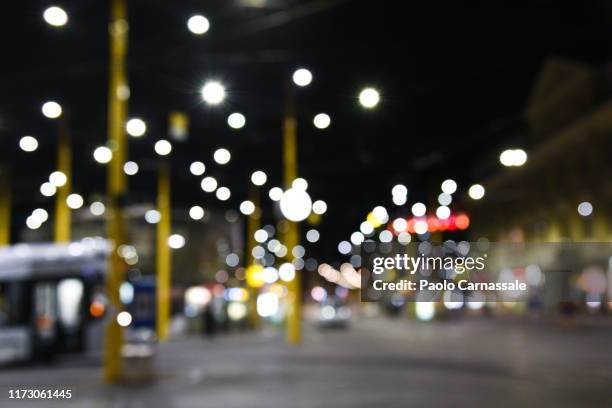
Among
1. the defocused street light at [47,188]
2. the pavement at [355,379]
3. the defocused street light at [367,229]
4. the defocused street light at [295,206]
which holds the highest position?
the defocused street light at [47,188]

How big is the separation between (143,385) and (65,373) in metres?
4.57

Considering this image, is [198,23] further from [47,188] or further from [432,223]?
[432,223]

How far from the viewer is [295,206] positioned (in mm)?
28406

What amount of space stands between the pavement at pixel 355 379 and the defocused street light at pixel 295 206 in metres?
4.24

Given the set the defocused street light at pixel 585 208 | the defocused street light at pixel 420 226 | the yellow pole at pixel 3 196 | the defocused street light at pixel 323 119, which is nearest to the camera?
the defocused street light at pixel 323 119

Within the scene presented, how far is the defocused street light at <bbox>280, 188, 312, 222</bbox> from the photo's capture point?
2777 cm

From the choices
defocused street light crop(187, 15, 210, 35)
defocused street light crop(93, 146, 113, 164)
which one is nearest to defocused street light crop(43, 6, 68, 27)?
defocused street light crop(187, 15, 210, 35)

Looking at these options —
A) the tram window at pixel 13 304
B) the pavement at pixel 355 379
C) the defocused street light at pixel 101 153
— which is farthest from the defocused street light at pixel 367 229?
the defocused street light at pixel 101 153

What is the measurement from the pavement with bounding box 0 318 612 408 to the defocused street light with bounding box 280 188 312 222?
424 cm

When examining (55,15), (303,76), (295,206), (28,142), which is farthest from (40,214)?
(303,76)

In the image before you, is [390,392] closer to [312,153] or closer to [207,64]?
[207,64]

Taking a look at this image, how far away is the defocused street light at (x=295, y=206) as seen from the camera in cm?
2777

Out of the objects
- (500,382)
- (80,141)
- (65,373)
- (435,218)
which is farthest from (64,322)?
(435,218)

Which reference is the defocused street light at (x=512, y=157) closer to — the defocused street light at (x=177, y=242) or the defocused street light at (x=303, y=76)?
the defocused street light at (x=303, y=76)
